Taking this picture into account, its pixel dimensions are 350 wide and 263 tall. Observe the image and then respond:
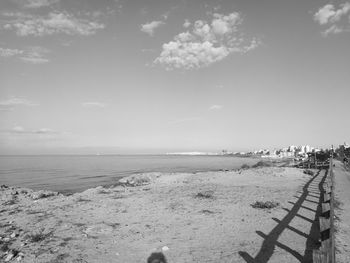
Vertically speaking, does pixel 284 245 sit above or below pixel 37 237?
above

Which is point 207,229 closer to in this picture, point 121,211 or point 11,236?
point 121,211

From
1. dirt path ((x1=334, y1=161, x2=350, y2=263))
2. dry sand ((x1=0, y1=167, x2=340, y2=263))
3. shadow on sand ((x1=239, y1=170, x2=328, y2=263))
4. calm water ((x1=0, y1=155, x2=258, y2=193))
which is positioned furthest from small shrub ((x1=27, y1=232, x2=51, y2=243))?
calm water ((x1=0, y1=155, x2=258, y2=193))

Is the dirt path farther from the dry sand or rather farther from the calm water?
the calm water

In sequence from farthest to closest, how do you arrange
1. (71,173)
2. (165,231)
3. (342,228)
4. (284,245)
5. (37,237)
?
(71,173), (165,231), (342,228), (37,237), (284,245)

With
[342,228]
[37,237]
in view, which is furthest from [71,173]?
[342,228]

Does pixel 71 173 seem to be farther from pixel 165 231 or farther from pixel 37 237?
pixel 165 231

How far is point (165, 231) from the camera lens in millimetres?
10344

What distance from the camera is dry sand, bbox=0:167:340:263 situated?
810 cm

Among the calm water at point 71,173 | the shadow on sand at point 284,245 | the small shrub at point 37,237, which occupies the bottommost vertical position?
the calm water at point 71,173

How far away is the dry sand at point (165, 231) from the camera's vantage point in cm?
810

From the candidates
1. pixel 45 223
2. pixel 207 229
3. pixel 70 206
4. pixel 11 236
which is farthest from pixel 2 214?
pixel 207 229

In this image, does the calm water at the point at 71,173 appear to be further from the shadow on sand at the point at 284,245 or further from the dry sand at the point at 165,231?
the shadow on sand at the point at 284,245

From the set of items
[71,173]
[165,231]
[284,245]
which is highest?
[284,245]

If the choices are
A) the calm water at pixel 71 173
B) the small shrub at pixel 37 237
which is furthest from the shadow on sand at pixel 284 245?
the calm water at pixel 71 173
